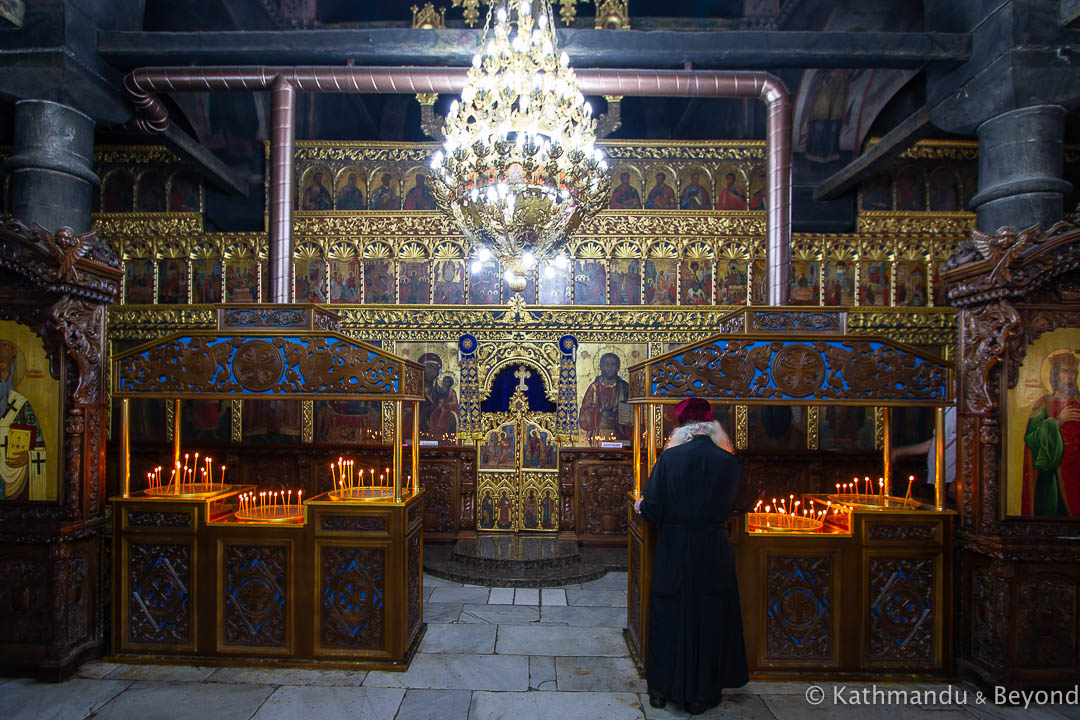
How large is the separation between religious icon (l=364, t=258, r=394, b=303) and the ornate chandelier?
4.51 m

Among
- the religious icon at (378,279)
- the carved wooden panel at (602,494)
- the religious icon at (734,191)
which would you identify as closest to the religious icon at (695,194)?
the religious icon at (734,191)

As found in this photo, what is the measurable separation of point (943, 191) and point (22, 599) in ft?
42.5

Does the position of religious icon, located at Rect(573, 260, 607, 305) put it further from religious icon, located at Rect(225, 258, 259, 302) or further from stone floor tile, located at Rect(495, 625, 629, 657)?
stone floor tile, located at Rect(495, 625, 629, 657)

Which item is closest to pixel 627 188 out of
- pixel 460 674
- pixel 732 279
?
pixel 732 279

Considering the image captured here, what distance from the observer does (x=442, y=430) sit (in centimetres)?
939

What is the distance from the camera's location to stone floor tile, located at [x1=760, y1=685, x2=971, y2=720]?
399 centimetres

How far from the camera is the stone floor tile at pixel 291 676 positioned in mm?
4395

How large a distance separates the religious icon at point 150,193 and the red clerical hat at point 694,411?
32.2 ft

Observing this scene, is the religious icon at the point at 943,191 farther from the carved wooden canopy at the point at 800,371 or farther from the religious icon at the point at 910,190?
the carved wooden canopy at the point at 800,371

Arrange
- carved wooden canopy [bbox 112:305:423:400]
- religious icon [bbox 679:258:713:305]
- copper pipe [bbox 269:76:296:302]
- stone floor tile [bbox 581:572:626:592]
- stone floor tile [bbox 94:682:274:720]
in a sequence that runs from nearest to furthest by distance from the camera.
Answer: stone floor tile [bbox 94:682:274:720] → carved wooden canopy [bbox 112:305:423:400] → stone floor tile [bbox 581:572:626:592] → copper pipe [bbox 269:76:296:302] → religious icon [bbox 679:258:713:305]

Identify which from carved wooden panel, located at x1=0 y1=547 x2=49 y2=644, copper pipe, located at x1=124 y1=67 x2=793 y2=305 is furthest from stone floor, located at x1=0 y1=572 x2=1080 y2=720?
copper pipe, located at x1=124 y1=67 x2=793 y2=305

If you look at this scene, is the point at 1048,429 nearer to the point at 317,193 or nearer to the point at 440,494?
the point at 440,494

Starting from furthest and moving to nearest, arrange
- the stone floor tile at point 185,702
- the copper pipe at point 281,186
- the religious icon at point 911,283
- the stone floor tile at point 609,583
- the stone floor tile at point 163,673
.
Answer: the religious icon at point 911,283 < the copper pipe at point 281,186 < the stone floor tile at point 609,583 < the stone floor tile at point 163,673 < the stone floor tile at point 185,702

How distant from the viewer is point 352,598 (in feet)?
15.4
